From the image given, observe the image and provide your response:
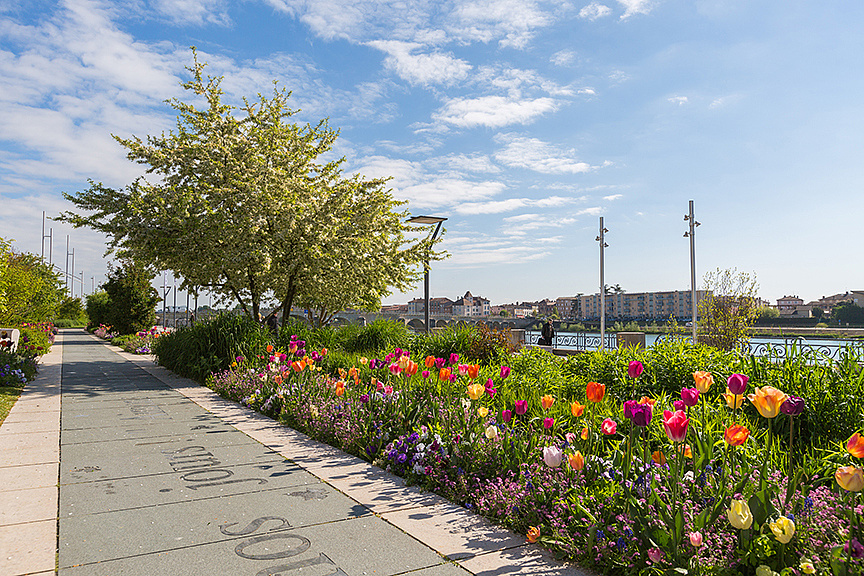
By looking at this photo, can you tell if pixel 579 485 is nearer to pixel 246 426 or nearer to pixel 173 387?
pixel 246 426

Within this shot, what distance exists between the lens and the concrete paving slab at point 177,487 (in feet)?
14.6

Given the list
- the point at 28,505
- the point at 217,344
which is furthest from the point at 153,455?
the point at 217,344

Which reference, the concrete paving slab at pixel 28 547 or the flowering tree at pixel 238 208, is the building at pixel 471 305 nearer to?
the flowering tree at pixel 238 208

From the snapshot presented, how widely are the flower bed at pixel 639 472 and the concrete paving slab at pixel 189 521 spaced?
0.92 m

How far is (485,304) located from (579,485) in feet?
441

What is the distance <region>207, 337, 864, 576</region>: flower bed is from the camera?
2786 millimetres

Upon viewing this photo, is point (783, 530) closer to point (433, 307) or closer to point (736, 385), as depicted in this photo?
point (736, 385)

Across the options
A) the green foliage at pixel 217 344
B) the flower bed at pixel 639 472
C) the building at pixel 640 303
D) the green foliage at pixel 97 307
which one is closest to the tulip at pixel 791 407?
the flower bed at pixel 639 472

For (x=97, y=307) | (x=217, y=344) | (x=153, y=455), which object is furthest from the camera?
(x=97, y=307)

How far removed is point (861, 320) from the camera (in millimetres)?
47812

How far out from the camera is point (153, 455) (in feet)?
19.6

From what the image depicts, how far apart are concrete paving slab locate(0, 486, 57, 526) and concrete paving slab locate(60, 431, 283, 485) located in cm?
32

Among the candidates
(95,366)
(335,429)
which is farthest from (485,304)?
(335,429)

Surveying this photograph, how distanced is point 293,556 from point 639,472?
2235 millimetres
